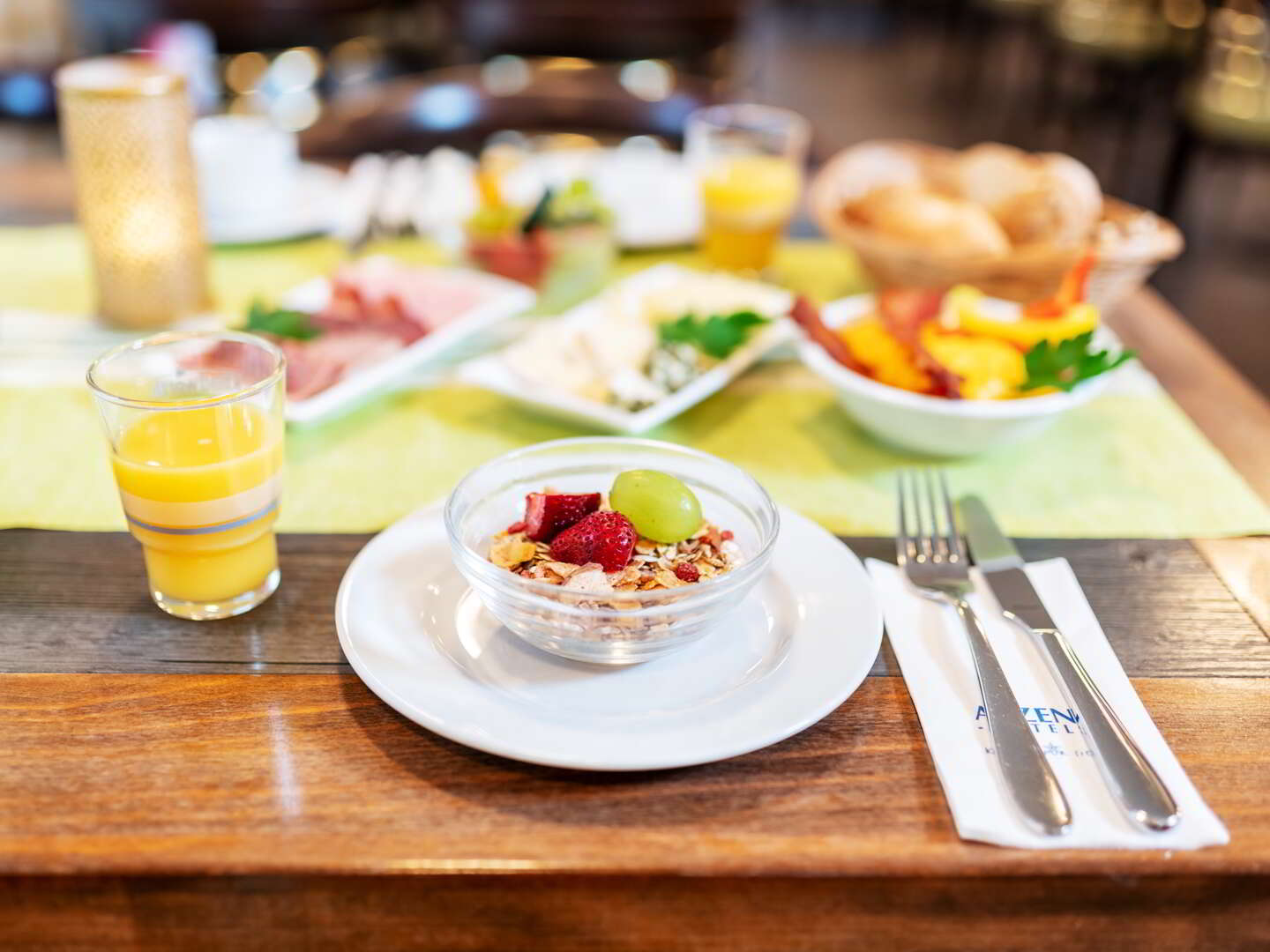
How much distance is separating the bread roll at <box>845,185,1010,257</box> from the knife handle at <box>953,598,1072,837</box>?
716mm

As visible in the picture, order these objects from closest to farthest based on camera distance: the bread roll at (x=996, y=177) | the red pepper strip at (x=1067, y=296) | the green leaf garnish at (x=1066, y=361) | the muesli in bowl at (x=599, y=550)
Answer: the muesli in bowl at (x=599, y=550) < the green leaf garnish at (x=1066, y=361) < the red pepper strip at (x=1067, y=296) < the bread roll at (x=996, y=177)

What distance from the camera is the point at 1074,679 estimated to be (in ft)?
2.57

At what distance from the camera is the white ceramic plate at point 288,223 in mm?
1637

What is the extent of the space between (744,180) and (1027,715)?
1037mm

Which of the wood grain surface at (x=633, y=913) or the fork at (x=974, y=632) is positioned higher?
the fork at (x=974, y=632)

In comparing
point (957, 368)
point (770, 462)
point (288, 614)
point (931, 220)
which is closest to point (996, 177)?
point (931, 220)

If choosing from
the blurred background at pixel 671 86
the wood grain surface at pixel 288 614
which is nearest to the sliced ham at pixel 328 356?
the wood grain surface at pixel 288 614

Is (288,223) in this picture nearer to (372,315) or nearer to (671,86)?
(372,315)

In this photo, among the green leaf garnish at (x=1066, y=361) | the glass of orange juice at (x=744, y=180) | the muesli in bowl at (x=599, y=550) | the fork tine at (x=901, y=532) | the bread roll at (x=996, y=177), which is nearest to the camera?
the muesli in bowl at (x=599, y=550)

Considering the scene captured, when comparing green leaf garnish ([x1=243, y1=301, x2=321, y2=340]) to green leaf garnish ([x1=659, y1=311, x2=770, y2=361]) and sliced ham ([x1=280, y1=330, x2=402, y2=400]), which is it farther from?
green leaf garnish ([x1=659, y1=311, x2=770, y2=361])

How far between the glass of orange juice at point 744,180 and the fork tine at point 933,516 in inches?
23.1

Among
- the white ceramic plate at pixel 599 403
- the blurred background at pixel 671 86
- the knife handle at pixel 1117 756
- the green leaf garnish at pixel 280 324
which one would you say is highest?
the green leaf garnish at pixel 280 324

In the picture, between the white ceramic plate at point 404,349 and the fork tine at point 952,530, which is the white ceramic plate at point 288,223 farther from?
the fork tine at point 952,530

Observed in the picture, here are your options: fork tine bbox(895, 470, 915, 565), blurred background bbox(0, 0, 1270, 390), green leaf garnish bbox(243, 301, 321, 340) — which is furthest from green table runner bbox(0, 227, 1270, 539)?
blurred background bbox(0, 0, 1270, 390)
